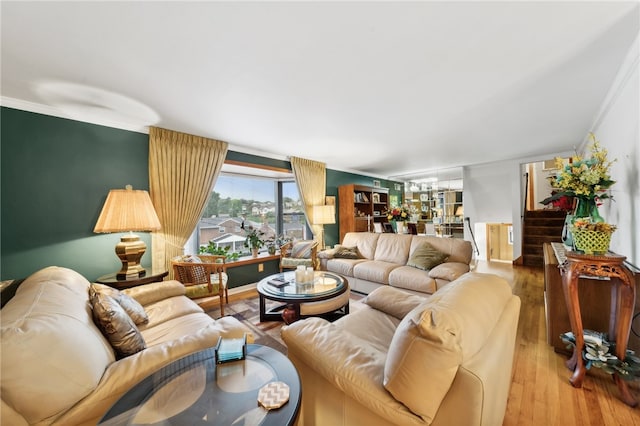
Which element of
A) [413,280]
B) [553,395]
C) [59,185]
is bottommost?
[553,395]

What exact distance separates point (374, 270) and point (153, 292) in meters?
2.60

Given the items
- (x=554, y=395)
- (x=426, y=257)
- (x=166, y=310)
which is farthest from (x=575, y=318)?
(x=166, y=310)

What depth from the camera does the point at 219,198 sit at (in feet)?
13.6

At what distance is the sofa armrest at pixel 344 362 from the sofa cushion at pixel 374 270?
7.08ft

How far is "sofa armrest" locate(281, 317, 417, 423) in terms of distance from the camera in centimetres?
90

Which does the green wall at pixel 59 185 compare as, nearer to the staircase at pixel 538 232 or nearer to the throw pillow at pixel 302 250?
the throw pillow at pixel 302 250

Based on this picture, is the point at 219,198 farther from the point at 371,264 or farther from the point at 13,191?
the point at 371,264

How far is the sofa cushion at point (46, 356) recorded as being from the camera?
0.79 metres

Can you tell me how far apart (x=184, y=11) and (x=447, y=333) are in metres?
1.94

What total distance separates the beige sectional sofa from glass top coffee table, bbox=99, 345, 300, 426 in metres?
2.32

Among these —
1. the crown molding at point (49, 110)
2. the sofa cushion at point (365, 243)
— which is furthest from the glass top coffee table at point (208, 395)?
the sofa cushion at point (365, 243)

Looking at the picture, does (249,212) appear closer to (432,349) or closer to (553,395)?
(432,349)

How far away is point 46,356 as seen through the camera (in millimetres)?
844

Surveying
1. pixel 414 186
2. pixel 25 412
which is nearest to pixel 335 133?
pixel 25 412
